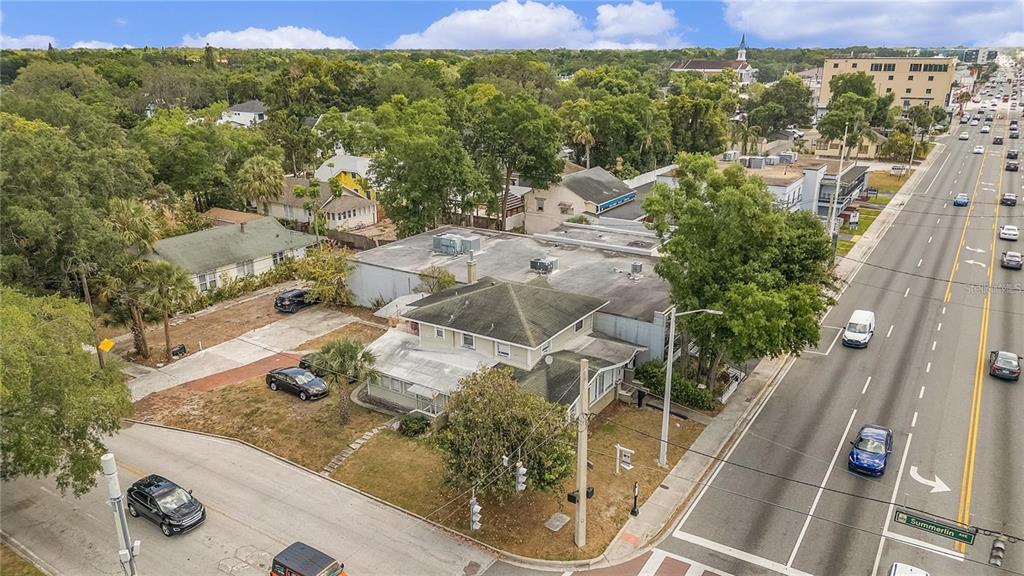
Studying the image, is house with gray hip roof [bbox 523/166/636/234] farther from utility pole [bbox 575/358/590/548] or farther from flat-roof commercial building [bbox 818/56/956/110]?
flat-roof commercial building [bbox 818/56/956/110]

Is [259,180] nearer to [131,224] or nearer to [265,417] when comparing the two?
[131,224]

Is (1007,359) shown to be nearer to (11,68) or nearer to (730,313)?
(730,313)

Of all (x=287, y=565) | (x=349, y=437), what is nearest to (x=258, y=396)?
(x=349, y=437)

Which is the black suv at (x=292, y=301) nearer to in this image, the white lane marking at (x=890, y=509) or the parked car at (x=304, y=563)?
the parked car at (x=304, y=563)

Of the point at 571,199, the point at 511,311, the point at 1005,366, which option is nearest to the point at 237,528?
the point at 511,311

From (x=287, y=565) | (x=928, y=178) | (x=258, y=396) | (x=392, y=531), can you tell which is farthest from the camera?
(x=928, y=178)

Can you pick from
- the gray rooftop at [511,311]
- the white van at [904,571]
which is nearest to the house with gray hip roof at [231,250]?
the gray rooftop at [511,311]
